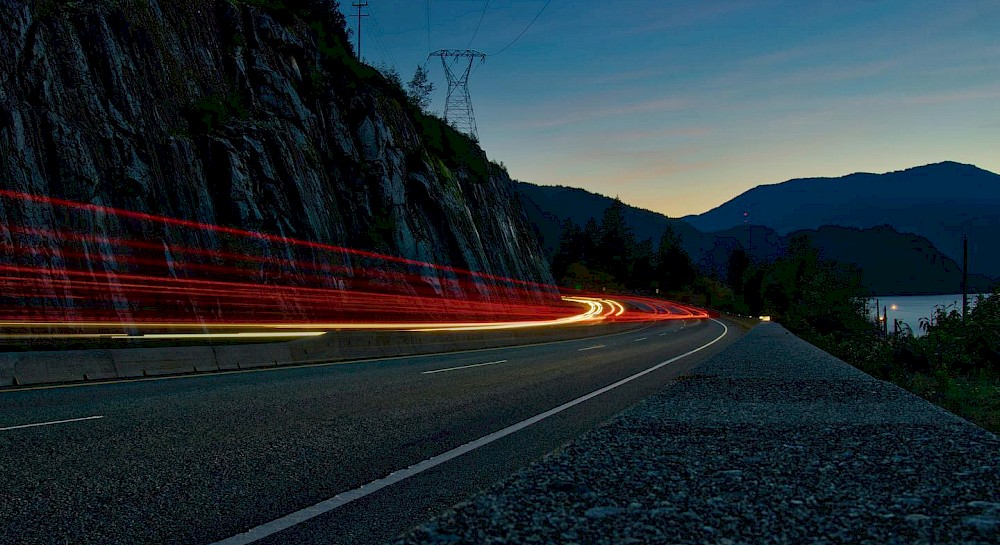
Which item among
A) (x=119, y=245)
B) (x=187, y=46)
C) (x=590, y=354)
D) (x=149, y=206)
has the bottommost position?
(x=590, y=354)

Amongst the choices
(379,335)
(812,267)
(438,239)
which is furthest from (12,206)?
(812,267)

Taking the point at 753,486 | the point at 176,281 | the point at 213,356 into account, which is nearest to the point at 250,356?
the point at 213,356

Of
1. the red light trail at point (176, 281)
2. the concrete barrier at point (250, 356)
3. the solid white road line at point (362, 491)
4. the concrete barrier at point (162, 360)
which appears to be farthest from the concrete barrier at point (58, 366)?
the solid white road line at point (362, 491)

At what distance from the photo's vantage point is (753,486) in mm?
3801

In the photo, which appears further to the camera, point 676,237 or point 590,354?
point 676,237

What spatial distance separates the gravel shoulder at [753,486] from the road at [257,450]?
1.10 meters

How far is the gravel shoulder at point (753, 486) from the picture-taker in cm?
308

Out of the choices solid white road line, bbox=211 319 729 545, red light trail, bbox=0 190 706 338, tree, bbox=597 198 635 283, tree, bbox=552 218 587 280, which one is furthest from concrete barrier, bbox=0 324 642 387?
tree, bbox=597 198 635 283

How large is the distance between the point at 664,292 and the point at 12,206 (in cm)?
15470

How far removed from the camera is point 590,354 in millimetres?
20797

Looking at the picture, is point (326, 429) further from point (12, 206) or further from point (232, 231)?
point (232, 231)

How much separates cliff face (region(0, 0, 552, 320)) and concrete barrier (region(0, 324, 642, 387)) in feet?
37.4

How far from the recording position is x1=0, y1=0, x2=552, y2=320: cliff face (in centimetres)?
2464

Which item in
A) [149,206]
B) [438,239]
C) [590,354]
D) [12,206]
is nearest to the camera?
[590,354]
